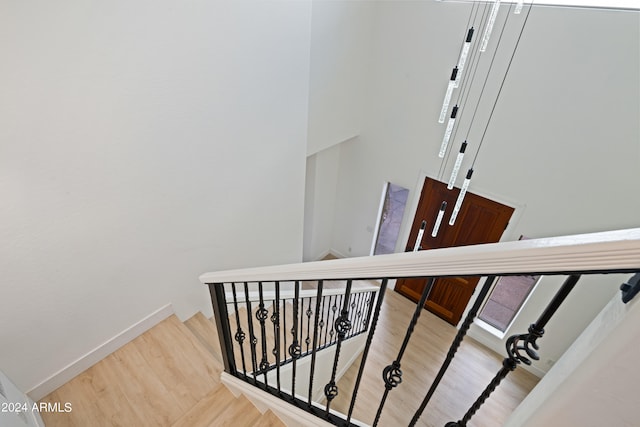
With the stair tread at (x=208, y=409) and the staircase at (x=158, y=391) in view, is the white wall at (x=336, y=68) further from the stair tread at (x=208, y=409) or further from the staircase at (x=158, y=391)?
the stair tread at (x=208, y=409)

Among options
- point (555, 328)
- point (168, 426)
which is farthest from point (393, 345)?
point (168, 426)

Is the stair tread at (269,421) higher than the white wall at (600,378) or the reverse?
the reverse

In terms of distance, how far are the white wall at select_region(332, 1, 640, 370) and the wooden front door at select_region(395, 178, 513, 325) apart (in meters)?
0.18

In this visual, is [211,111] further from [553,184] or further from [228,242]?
[553,184]

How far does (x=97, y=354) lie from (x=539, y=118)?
479 cm

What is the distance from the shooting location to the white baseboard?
2.17 meters

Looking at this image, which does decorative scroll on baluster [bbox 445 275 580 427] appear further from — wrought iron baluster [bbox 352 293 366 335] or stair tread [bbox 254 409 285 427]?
wrought iron baluster [bbox 352 293 366 335]

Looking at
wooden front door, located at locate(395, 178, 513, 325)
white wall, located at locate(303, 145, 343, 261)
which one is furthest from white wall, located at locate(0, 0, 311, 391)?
wooden front door, located at locate(395, 178, 513, 325)

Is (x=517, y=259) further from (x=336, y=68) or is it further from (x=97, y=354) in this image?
(x=336, y=68)

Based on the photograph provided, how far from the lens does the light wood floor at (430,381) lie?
3.74 meters

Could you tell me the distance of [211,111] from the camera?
2.43 meters

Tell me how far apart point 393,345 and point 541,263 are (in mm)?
4532

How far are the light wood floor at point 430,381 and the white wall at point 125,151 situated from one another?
2.41 metres

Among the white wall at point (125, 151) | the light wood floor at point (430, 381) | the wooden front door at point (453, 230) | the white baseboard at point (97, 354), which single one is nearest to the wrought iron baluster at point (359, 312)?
the light wood floor at point (430, 381)
